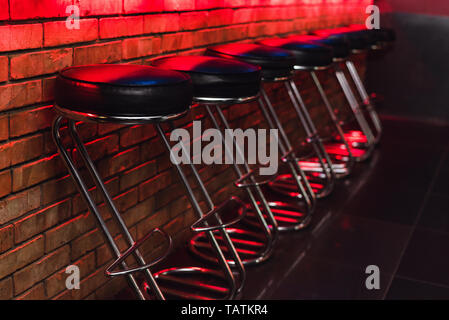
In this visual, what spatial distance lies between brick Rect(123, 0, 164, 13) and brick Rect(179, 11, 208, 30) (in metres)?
0.18

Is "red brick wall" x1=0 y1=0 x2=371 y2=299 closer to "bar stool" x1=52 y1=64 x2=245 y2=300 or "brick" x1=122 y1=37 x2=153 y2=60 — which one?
"brick" x1=122 y1=37 x2=153 y2=60

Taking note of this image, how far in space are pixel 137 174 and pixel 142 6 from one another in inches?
26.0

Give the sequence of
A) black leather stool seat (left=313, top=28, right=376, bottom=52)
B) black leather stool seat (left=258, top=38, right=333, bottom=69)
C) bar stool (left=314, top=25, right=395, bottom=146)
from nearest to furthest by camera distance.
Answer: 1. black leather stool seat (left=258, top=38, right=333, bottom=69)
2. black leather stool seat (left=313, top=28, right=376, bottom=52)
3. bar stool (left=314, top=25, right=395, bottom=146)

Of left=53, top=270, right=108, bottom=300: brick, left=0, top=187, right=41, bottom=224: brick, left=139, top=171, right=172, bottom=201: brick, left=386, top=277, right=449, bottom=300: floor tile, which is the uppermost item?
left=0, top=187, right=41, bottom=224: brick

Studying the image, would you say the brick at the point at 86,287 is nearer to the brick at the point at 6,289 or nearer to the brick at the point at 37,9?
the brick at the point at 6,289

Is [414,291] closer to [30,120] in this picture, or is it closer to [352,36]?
[30,120]

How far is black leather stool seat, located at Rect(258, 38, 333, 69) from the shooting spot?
2863mm

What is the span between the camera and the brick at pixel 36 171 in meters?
1.70

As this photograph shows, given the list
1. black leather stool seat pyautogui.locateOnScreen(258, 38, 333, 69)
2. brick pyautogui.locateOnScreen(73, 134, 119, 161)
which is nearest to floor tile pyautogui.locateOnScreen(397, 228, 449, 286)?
black leather stool seat pyautogui.locateOnScreen(258, 38, 333, 69)

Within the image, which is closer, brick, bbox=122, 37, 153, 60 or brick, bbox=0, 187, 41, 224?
brick, bbox=0, 187, 41, 224

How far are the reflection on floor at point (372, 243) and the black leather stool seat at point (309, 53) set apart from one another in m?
0.85

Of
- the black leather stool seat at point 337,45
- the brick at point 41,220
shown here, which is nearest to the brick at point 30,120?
the brick at point 41,220

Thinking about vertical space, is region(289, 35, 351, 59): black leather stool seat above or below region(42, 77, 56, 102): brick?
above

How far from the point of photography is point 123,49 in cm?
208
